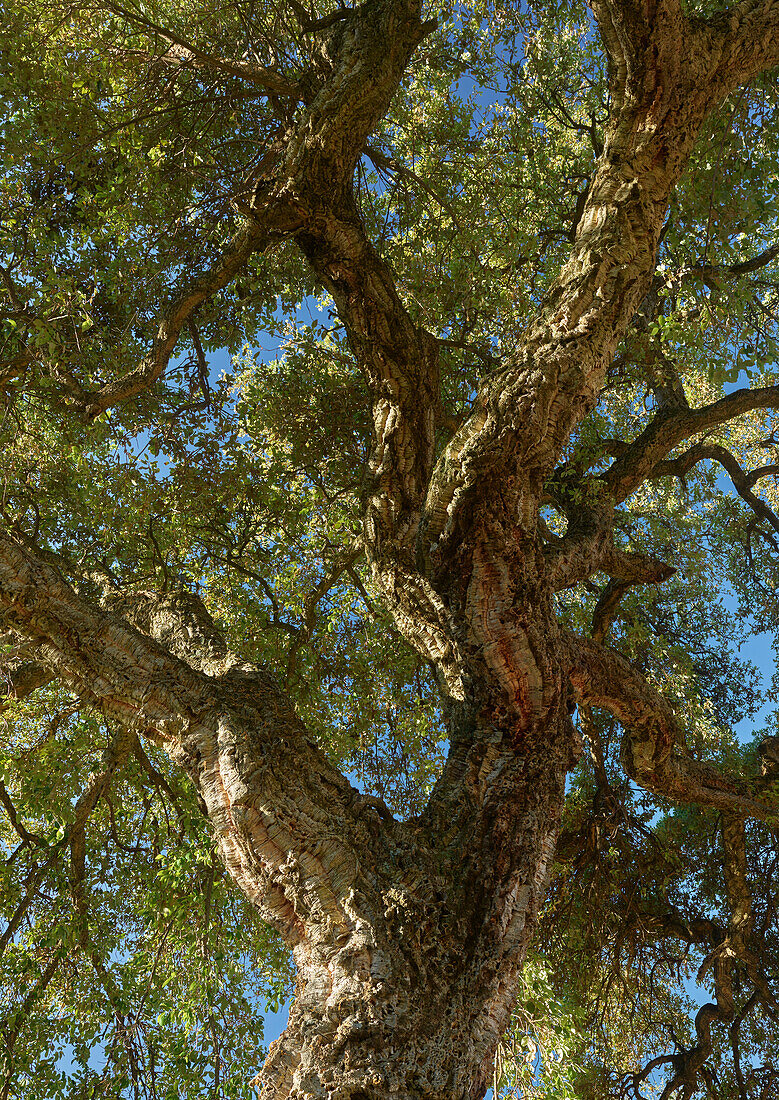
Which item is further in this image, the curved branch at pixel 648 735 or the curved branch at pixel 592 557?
the curved branch at pixel 592 557

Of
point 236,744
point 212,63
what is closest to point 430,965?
point 236,744

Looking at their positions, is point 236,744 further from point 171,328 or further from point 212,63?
point 212,63

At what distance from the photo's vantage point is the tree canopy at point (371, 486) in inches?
166

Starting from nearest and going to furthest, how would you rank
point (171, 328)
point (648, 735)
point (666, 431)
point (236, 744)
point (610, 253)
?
point (236, 744)
point (610, 253)
point (648, 735)
point (171, 328)
point (666, 431)

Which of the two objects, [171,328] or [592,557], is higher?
[171,328]

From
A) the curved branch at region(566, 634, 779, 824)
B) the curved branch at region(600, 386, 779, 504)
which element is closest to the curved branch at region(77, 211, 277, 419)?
the curved branch at region(566, 634, 779, 824)

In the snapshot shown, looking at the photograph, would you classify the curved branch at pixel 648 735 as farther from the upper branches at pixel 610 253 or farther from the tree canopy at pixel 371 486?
the upper branches at pixel 610 253

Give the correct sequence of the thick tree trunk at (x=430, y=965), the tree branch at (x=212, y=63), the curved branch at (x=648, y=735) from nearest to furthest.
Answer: the thick tree trunk at (x=430, y=965) → the curved branch at (x=648, y=735) → the tree branch at (x=212, y=63)

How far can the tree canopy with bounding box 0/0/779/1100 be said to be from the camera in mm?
4207

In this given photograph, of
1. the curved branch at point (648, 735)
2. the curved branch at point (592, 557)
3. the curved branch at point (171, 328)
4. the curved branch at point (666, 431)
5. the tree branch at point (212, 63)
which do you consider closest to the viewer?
the curved branch at point (648, 735)

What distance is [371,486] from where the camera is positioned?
18.3 ft

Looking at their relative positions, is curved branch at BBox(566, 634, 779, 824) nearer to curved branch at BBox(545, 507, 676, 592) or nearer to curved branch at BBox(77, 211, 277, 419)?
curved branch at BBox(545, 507, 676, 592)

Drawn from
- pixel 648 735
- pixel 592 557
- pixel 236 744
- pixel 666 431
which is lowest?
pixel 236 744

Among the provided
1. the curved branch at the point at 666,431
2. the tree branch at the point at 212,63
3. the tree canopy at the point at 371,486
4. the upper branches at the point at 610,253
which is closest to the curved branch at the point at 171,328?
the tree canopy at the point at 371,486
